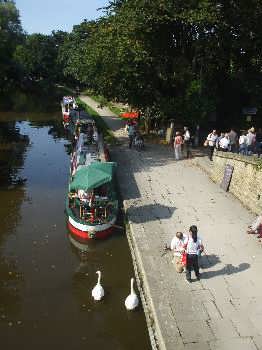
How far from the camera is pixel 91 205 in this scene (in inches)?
671

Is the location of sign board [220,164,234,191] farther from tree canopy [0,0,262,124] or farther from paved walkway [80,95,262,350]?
tree canopy [0,0,262,124]

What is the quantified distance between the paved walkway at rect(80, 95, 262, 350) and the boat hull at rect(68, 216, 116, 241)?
2.89 feet

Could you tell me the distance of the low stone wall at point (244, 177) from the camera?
17.7 m

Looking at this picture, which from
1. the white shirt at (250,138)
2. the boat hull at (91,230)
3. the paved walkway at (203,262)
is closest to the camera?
the paved walkway at (203,262)

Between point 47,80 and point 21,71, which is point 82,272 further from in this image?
point 47,80

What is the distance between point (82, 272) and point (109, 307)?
7.84 ft

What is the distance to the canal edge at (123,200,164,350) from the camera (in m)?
10.9

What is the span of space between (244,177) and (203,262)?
609cm

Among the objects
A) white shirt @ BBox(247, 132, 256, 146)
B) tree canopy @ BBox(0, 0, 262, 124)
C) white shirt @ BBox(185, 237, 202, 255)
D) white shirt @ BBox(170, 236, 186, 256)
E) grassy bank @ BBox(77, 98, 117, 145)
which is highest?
tree canopy @ BBox(0, 0, 262, 124)

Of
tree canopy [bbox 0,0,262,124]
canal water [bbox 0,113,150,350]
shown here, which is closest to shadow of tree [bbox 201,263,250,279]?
canal water [bbox 0,113,150,350]

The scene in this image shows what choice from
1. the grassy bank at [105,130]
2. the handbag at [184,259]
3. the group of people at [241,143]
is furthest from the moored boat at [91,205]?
the grassy bank at [105,130]

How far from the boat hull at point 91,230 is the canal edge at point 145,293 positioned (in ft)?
2.49

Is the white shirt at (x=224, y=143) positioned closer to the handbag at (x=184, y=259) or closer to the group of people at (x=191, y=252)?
the group of people at (x=191, y=252)

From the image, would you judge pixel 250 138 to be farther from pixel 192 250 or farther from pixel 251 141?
pixel 192 250
